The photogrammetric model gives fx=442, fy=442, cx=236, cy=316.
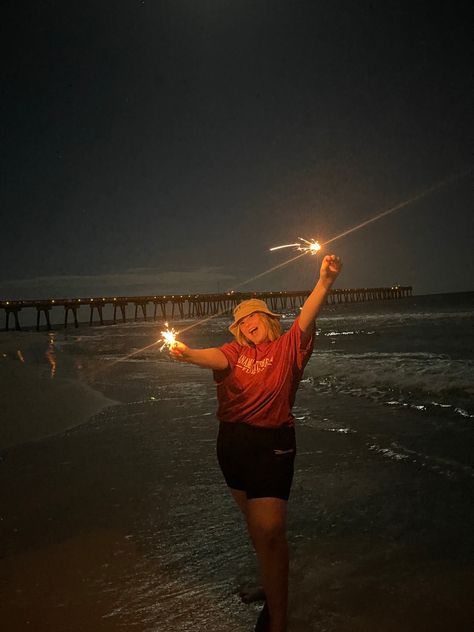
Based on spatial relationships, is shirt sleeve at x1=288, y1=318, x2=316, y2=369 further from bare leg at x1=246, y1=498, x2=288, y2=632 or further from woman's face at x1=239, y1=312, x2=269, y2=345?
bare leg at x1=246, y1=498, x2=288, y2=632

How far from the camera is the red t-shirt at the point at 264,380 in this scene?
281cm

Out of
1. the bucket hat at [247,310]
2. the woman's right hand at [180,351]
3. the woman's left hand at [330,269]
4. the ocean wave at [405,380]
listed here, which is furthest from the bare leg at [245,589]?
the ocean wave at [405,380]

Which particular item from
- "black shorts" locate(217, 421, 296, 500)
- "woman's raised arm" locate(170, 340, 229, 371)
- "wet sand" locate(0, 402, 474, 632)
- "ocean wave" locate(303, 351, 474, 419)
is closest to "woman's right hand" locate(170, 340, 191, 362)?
"woman's raised arm" locate(170, 340, 229, 371)

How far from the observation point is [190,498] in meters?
4.79

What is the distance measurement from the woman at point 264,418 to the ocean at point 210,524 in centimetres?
57

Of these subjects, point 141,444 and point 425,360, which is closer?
point 141,444

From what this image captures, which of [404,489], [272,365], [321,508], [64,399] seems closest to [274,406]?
[272,365]

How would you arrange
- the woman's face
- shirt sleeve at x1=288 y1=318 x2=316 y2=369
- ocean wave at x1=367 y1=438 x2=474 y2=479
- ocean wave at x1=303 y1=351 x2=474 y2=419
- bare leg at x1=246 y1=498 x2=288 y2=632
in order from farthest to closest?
ocean wave at x1=303 y1=351 x2=474 y2=419
ocean wave at x1=367 y1=438 x2=474 y2=479
the woman's face
shirt sleeve at x1=288 y1=318 x2=316 y2=369
bare leg at x1=246 y1=498 x2=288 y2=632

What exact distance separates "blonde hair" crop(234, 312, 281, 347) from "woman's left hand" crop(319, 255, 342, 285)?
45 centimetres

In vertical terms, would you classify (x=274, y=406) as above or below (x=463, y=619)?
above

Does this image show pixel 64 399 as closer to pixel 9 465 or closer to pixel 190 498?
pixel 9 465

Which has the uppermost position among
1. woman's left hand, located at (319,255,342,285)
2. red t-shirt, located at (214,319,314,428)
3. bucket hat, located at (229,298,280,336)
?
woman's left hand, located at (319,255,342,285)

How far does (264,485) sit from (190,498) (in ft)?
7.95

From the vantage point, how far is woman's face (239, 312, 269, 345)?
10.1 ft
